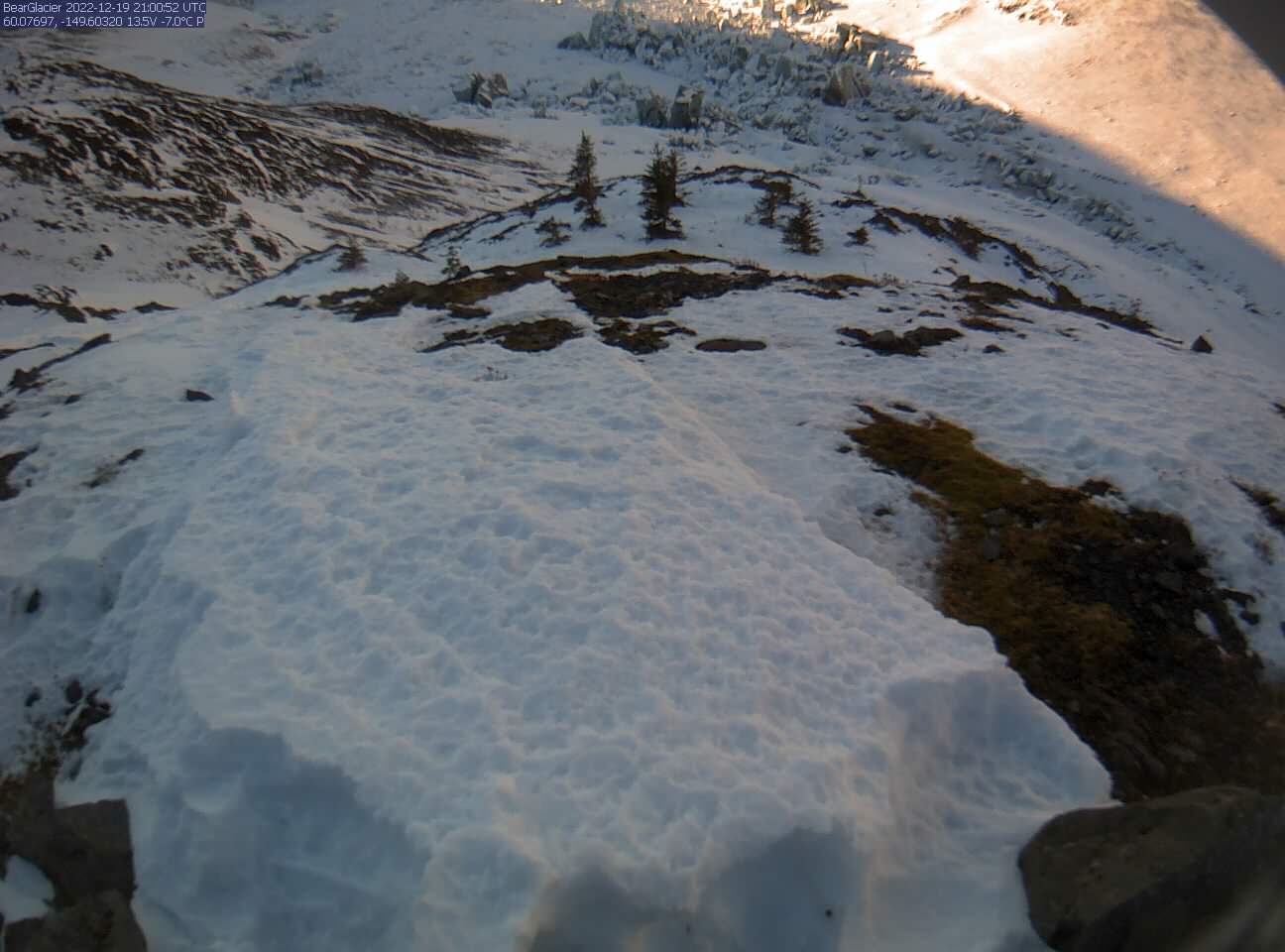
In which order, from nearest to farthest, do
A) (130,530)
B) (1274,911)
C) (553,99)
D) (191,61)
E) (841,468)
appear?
(1274,911), (130,530), (841,468), (553,99), (191,61)

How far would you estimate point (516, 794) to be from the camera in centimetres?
369

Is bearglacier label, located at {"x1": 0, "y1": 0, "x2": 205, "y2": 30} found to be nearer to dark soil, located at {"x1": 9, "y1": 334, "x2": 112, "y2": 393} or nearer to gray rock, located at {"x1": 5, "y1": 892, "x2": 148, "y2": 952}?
dark soil, located at {"x1": 9, "y1": 334, "x2": 112, "y2": 393}

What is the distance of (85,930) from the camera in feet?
11.5

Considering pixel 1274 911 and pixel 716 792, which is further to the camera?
pixel 716 792

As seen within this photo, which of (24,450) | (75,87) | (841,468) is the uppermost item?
(841,468)

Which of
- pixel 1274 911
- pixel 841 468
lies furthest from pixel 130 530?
pixel 1274 911

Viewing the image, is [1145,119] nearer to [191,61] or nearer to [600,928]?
[600,928]

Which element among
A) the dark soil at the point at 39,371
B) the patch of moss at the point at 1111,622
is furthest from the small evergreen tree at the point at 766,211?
the dark soil at the point at 39,371

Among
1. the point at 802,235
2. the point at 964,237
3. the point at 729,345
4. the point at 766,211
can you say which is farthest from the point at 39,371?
the point at 964,237

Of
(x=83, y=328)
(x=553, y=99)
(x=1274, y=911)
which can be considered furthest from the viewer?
(x=553, y=99)

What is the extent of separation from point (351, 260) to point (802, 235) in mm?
10286

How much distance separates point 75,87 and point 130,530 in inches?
1476

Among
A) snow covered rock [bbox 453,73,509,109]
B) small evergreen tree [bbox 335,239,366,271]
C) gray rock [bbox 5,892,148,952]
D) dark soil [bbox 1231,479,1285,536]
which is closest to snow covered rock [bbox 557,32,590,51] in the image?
snow covered rock [bbox 453,73,509,109]

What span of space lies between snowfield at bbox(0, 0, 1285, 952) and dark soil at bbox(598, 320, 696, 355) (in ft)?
0.88
